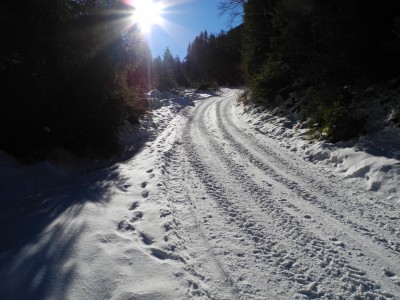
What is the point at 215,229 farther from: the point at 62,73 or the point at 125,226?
the point at 62,73

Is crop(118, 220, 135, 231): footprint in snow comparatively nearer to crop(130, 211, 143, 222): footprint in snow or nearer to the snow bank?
crop(130, 211, 143, 222): footprint in snow

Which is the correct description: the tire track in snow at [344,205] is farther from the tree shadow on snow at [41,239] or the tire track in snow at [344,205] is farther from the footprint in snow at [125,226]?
the tree shadow on snow at [41,239]

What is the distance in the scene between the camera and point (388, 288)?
11.9 ft

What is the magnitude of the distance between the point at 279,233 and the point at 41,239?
3.63 metres

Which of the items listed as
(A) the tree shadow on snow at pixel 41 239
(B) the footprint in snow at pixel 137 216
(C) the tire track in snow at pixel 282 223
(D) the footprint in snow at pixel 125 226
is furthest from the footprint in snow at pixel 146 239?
(C) the tire track in snow at pixel 282 223

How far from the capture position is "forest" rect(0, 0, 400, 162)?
7820mm

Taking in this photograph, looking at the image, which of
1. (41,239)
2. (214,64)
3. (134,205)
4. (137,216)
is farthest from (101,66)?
(214,64)

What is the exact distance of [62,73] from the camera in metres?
8.63

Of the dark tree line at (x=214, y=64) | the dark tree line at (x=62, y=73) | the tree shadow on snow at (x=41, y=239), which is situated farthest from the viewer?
the dark tree line at (x=214, y=64)

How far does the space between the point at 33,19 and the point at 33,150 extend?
3525mm

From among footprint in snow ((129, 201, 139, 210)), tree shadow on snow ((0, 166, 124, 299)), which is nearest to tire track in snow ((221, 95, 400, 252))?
footprint in snow ((129, 201, 139, 210))

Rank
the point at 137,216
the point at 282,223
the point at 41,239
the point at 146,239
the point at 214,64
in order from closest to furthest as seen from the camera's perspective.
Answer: the point at 41,239 → the point at 146,239 → the point at 282,223 → the point at 137,216 → the point at 214,64

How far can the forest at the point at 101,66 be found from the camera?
25.7 feet

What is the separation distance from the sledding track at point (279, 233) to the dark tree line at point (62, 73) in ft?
10.0
